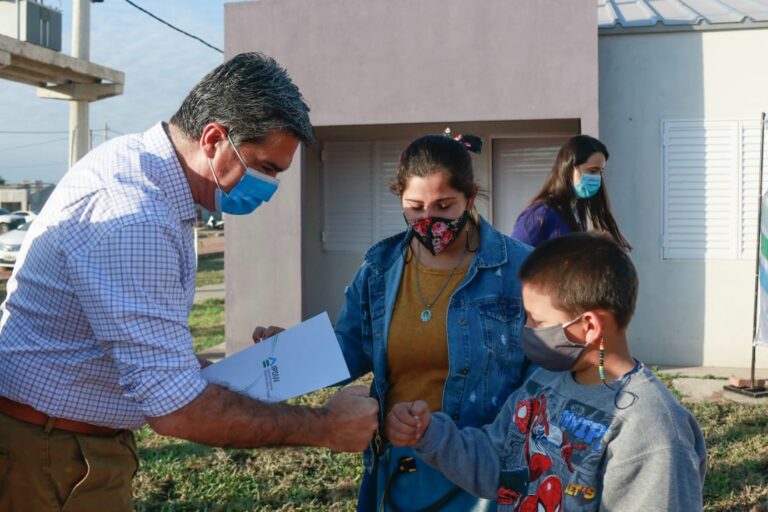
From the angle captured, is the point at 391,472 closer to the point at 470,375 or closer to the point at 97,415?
the point at 470,375

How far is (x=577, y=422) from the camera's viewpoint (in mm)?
2066

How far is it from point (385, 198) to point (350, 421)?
7860 mm

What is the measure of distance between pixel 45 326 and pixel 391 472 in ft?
3.57

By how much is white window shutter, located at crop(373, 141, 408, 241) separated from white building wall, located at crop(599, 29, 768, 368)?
2.52 m

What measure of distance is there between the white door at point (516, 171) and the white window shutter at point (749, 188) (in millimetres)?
1961

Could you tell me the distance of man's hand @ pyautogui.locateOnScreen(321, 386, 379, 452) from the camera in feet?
7.30

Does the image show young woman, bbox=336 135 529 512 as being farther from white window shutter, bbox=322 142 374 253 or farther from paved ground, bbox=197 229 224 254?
paved ground, bbox=197 229 224 254

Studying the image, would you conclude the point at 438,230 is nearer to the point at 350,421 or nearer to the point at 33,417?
the point at 350,421

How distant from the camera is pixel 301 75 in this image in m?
8.92

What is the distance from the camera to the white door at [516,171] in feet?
31.4

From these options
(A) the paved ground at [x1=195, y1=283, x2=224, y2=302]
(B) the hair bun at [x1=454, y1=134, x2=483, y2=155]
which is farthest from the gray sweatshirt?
(A) the paved ground at [x1=195, y1=283, x2=224, y2=302]

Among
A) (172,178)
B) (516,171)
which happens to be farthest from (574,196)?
(516,171)

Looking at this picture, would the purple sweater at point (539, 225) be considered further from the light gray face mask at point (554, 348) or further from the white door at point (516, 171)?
the white door at point (516, 171)

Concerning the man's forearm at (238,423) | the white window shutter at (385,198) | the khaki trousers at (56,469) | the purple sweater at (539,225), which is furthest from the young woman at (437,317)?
the white window shutter at (385,198)
